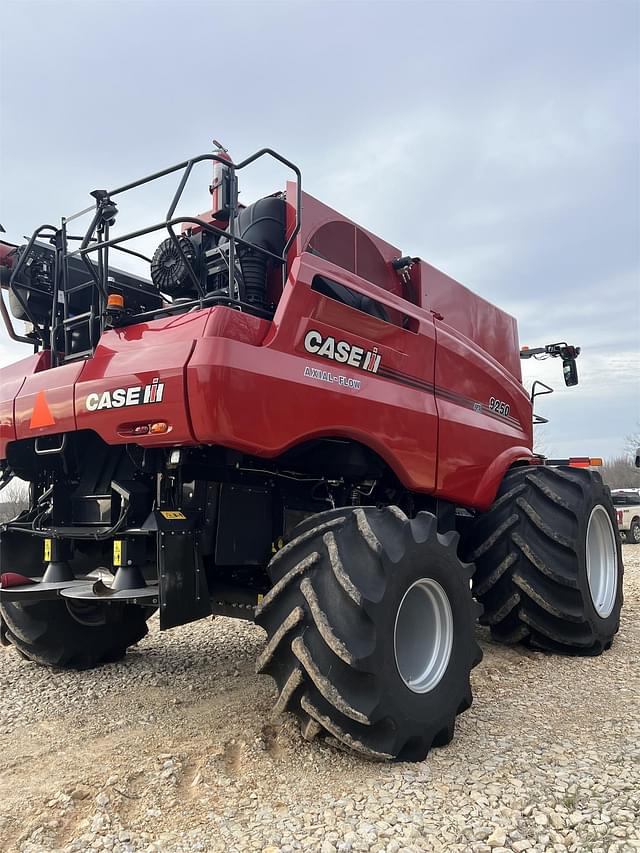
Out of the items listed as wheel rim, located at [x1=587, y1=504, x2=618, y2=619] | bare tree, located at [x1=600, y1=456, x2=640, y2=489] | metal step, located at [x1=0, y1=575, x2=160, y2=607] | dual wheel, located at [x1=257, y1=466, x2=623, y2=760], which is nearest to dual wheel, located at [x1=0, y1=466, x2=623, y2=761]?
dual wheel, located at [x1=257, y1=466, x2=623, y2=760]

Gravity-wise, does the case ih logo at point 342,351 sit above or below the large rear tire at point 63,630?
above

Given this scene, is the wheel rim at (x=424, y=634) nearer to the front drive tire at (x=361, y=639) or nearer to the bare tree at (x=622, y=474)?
the front drive tire at (x=361, y=639)

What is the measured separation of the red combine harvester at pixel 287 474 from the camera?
341 centimetres

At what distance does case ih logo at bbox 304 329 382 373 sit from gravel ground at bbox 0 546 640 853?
207cm

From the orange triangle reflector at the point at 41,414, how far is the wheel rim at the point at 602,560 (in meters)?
4.29

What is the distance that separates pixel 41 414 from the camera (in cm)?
433

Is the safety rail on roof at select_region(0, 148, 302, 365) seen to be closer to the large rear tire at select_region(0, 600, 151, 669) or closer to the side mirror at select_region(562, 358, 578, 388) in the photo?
the large rear tire at select_region(0, 600, 151, 669)

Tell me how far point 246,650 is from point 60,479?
2.22 meters

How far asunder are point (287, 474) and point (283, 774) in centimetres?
175

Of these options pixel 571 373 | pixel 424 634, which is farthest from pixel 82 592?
pixel 571 373

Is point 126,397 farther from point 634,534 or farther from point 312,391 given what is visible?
point 634,534

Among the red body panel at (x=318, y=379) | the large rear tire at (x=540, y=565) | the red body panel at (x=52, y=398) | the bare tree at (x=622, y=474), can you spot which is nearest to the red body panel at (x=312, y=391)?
the red body panel at (x=318, y=379)

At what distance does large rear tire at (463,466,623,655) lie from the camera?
521 centimetres

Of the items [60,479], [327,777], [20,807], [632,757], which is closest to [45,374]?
[60,479]
